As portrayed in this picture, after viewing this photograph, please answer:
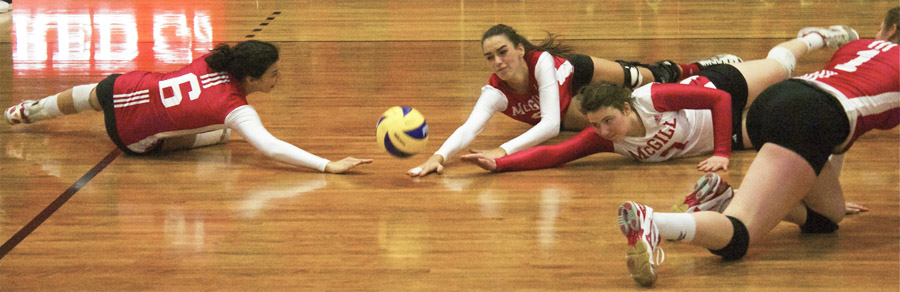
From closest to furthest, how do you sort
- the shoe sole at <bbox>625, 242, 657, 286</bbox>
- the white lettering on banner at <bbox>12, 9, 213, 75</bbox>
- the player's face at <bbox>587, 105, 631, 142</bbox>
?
the shoe sole at <bbox>625, 242, 657, 286</bbox>, the player's face at <bbox>587, 105, 631, 142</bbox>, the white lettering on banner at <bbox>12, 9, 213, 75</bbox>

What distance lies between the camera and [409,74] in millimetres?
6496

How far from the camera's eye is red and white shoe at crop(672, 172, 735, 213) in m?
3.29

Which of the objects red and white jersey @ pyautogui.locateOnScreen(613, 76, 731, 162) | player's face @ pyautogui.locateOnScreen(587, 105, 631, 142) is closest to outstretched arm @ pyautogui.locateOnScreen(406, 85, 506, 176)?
red and white jersey @ pyautogui.locateOnScreen(613, 76, 731, 162)

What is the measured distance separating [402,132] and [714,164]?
1.46m

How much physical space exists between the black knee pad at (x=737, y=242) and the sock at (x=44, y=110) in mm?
3761

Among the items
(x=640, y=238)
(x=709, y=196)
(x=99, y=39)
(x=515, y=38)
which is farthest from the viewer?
(x=99, y=39)

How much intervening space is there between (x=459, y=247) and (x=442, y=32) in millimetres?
5000

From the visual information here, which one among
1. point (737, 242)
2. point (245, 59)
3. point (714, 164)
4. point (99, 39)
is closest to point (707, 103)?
point (714, 164)

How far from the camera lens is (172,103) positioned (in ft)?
14.8

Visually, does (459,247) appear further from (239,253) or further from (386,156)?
(386,156)

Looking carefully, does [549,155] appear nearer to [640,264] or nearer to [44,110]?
[640,264]

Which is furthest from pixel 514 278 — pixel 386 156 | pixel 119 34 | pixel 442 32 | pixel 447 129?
pixel 119 34

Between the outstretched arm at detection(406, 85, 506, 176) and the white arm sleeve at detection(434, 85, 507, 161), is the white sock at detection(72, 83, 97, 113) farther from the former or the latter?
the white arm sleeve at detection(434, 85, 507, 161)

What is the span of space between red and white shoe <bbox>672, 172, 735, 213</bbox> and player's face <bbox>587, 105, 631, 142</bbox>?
56 centimetres
